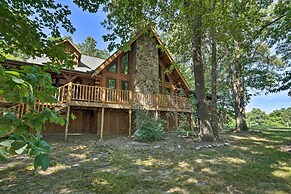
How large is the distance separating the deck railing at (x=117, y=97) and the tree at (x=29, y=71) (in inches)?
204

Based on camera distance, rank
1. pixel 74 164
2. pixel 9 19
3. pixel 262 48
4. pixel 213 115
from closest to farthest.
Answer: pixel 9 19, pixel 74 164, pixel 213 115, pixel 262 48

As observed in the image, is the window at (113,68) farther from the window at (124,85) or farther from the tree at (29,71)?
the tree at (29,71)

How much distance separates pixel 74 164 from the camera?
582 cm

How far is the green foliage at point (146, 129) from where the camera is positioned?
31.7ft

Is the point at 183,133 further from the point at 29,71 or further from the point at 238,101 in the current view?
the point at 29,71

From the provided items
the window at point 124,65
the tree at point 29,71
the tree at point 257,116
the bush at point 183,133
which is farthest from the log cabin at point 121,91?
the tree at point 257,116

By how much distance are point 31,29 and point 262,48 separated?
20.5 m

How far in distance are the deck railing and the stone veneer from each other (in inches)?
55.9

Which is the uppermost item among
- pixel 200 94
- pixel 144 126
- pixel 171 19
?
pixel 171 19

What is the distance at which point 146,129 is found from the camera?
9953 mm

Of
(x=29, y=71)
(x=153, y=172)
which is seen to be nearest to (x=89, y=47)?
(x=153, y=172)

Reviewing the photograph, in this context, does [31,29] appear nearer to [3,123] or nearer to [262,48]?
[3,123]

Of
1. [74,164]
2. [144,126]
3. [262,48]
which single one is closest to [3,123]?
[74,164]

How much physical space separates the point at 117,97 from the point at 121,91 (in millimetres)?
624
